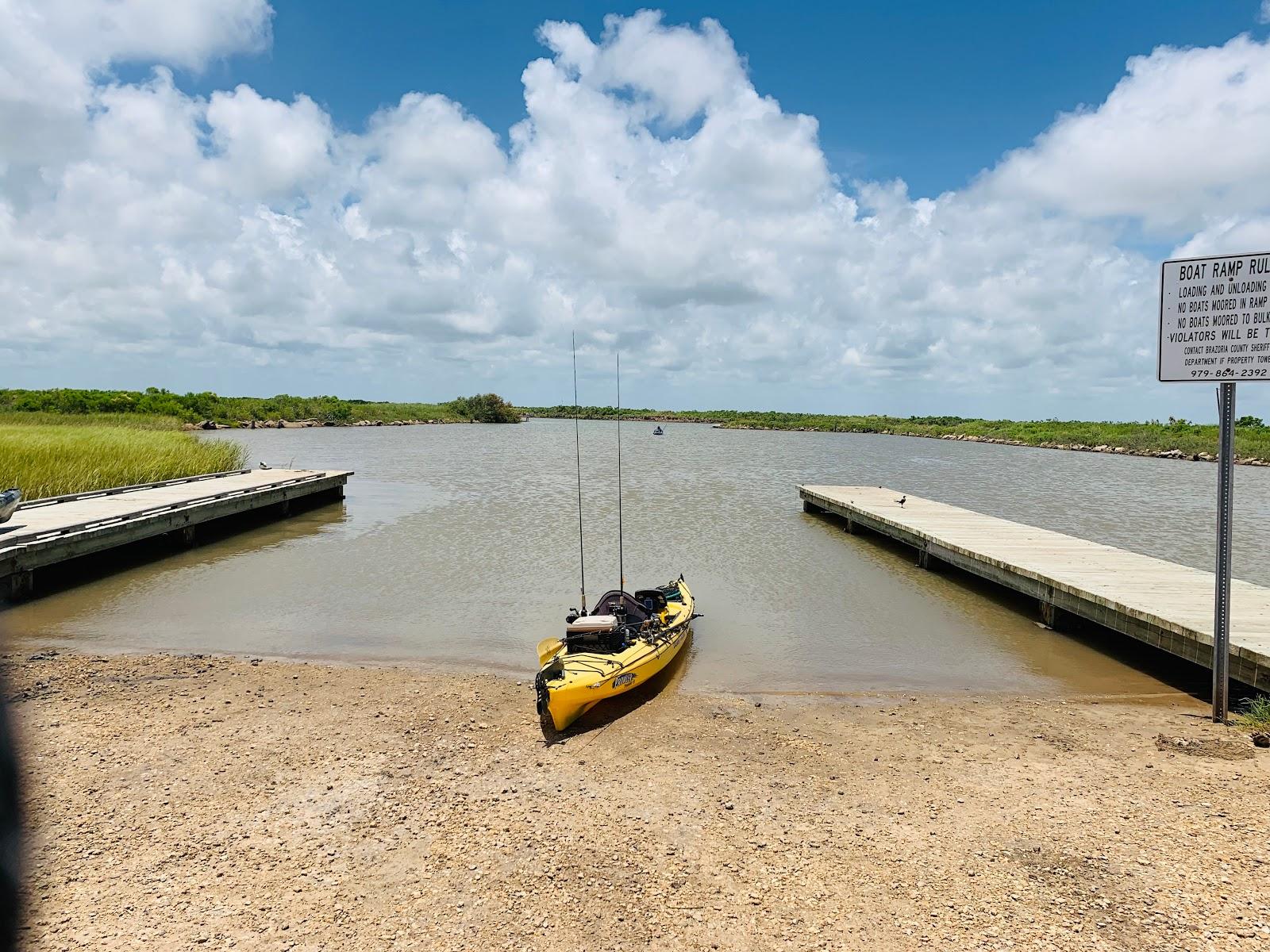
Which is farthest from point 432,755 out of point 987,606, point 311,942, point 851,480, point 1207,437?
point 1207,437

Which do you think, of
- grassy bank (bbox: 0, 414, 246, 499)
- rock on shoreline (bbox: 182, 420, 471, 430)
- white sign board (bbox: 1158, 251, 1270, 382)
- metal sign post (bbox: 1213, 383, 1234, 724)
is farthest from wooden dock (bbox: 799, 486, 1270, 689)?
rock on shoreline (bbox: 182, 420, 471, 430)

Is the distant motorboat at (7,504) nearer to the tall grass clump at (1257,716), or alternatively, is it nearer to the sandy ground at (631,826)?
the sandy ground at (631,826)

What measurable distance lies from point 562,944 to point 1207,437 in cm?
7224

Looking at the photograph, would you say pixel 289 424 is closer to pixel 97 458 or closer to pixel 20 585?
pixel 97 458

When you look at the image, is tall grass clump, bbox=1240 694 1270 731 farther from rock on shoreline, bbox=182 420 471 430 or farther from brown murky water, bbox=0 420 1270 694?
rock on shoreline, bbox=182 420 471 430

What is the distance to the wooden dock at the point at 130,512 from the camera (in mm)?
12930

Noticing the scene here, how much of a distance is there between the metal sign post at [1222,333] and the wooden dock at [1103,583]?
1.86 metres

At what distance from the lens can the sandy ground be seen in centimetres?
446

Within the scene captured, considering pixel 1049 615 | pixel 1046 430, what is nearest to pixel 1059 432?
pixel 1046 430

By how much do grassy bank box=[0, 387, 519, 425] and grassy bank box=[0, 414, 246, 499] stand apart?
22.1m

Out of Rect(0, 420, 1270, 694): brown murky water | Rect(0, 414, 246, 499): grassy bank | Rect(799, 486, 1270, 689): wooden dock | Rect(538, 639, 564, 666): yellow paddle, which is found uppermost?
Rect(0, 414, 246, 499): grassy bank

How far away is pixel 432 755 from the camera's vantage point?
7.11 metres

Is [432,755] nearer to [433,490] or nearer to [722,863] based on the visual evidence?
[722,863]

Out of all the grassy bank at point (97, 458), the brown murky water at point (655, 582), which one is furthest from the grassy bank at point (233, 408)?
the brown murky water at point (655, 582)
